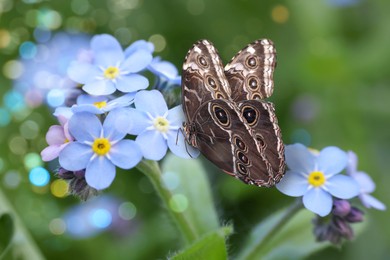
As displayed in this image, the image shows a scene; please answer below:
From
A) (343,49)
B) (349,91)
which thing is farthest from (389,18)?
(349,91)

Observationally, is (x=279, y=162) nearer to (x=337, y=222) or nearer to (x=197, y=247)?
(x=197, y=247)

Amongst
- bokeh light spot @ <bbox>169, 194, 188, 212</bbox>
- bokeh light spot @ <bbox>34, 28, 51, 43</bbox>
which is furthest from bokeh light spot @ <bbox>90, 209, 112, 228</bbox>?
bokeh light spot @ <bbox>34, 28, 51, 43</bbox>

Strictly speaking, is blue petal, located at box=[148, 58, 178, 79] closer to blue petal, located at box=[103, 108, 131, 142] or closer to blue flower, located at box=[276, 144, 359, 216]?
Result: blue petal, located at box=[103, 108, 131, 142]

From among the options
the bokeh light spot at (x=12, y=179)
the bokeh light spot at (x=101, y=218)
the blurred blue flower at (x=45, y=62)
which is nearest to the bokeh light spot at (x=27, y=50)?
the blurred blue flower at (x=45, y=62)

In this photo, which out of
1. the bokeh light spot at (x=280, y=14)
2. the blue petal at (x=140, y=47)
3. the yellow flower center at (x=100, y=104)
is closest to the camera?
the yellow flower center at (x=100, y=104)

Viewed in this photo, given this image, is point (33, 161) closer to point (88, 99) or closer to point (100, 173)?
point (88, 99)

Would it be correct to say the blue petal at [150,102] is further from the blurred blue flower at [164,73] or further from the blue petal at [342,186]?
the blue petal at [342,186]
